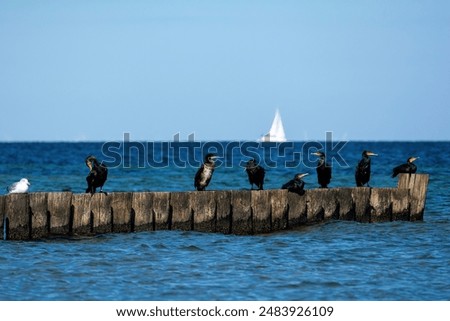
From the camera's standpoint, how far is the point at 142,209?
1741cm

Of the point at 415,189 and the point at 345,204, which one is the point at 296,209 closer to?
the point at 345,204

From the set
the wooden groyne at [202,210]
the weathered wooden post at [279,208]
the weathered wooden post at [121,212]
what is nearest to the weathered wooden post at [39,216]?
the wooden groyne at [202,210]

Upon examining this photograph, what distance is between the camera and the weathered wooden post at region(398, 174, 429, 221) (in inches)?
768

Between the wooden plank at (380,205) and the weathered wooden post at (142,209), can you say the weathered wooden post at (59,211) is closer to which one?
the weathered wooden post at (142,209)

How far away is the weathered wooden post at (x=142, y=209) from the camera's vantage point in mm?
17328

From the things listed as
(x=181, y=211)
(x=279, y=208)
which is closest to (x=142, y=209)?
(x=181, y=211)

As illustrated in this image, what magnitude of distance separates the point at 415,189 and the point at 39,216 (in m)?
7.85

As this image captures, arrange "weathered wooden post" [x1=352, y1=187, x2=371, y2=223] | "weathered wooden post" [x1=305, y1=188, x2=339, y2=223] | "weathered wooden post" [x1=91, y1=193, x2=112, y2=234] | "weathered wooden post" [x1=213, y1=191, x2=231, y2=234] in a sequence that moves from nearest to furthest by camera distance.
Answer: "weathered wooden post" [x1=91, y1=193, x2=112, y2=234] < "weathered wooden post" [x1=213, y1=191, x2=231, y2=234] < "weathered wooden post" [x1=305, y1=188, x2=339, y2=223] < "weathered wooden post" [x1=352, y1=187, x2=371, y2=223]

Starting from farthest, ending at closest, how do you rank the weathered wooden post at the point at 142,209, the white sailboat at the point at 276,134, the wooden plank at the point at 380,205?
the white sailboat at the point at 276,134 < the wooden plank at the point at 380,205 < the weathered wooden post at the point at 142,209

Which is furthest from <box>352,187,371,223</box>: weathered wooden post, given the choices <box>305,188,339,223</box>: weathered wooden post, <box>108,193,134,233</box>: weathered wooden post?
<box>108,193,134,233</box>: weathered wooden post

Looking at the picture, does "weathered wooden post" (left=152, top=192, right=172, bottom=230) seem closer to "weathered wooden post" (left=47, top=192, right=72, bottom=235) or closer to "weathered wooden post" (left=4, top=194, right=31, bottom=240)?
"weathered wooden post" (left=47, top=192, right=72, bottom=235)
